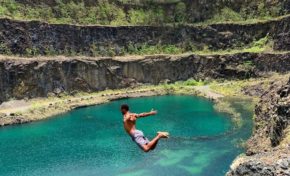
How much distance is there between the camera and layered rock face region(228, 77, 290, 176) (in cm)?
2431

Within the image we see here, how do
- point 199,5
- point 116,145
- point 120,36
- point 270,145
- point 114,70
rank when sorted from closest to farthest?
point 270,145 < point 116,145 < point 114,70 < point 120,36 < point 199,5

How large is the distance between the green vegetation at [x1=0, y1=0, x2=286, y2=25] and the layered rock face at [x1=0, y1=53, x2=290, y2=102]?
10.5 meters

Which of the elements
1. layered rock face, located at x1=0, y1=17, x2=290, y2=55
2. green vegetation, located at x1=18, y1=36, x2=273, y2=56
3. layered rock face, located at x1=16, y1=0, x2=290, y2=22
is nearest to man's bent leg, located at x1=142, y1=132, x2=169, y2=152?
layered rock face, located at x1=0, y1=17, x2=290, y2=55

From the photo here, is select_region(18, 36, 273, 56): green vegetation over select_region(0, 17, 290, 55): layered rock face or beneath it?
beneath

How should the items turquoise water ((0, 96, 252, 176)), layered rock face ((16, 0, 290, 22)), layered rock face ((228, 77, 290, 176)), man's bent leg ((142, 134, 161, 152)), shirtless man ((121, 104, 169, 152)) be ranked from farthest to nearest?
layered rock face ((16, 0, 290, 22)) → turquoise water ((0, 96, 252, 176)) → layered rock face ((228, 77, 290, 176)) → shirtless man ((121, 104, 169, 152)) → man's bent leg ((142, 134, 161, 152))

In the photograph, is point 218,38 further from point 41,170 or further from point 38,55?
point 41,170

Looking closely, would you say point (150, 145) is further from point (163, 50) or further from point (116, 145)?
point (163, 50)

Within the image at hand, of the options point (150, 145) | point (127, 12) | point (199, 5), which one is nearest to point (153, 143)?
point (150, 145)

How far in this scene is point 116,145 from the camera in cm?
5616

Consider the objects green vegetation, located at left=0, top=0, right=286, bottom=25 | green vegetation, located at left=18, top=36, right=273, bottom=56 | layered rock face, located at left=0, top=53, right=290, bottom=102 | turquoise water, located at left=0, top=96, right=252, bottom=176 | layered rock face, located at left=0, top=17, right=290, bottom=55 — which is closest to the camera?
turquoise water, located at left=0, top=96, right=252, bottom=176

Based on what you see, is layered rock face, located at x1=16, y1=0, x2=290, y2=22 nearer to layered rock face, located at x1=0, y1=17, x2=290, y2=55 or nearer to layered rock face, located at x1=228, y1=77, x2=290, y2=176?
layered rock face, located at x1=0, y1=17, x2=290, y2=55

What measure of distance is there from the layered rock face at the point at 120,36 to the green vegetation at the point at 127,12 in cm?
299

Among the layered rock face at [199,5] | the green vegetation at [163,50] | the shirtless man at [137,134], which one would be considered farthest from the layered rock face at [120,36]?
the shirtless man at [137,134]

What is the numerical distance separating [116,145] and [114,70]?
42.9 m
